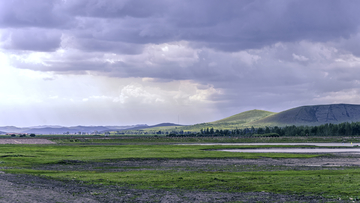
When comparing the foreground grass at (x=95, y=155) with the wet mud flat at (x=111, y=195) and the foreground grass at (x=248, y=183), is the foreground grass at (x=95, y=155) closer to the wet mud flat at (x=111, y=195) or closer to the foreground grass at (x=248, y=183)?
the foreground grass at (x=248, y=183)

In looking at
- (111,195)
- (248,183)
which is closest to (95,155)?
(248,183)

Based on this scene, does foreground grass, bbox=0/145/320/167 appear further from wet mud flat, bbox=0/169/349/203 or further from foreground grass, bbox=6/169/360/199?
wet mud flat, bbox=0/169/349/203

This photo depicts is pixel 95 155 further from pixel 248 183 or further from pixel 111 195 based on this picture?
pixel 111 195

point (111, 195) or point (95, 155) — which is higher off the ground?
point (95, 155)

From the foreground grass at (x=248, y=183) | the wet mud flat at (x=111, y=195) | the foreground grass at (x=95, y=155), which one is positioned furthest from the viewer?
the foreground grass at (x=95, y=155)

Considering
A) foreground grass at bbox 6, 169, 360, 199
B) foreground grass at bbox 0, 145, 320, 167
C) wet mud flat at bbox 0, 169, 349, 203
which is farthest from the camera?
foreground grass at bbox 0, 145, 320, 167

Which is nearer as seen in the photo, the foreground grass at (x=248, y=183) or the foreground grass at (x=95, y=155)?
the foreground grass at (x=248, y=183)

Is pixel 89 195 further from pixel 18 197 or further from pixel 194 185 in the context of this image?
pixel 194 185

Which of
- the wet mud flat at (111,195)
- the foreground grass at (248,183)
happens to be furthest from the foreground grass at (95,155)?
the wet mud flat at (111,195)

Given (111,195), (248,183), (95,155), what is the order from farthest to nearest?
Result: 1. (95,155)
2. (248,183)
3. (111,195)

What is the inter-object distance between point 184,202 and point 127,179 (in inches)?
542

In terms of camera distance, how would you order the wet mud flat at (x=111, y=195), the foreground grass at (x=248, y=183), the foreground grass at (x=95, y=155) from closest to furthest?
the wet mud flat at (x=111, y=195), the foreground grass at (x=248, y=183), the foreground grass at (x=95, y=155)

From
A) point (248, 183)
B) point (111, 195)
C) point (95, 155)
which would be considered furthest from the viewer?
point (95, 155)

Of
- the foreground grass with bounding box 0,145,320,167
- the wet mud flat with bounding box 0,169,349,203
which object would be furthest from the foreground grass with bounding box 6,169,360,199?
the foreground grass with bounding box 0,145,320,167
